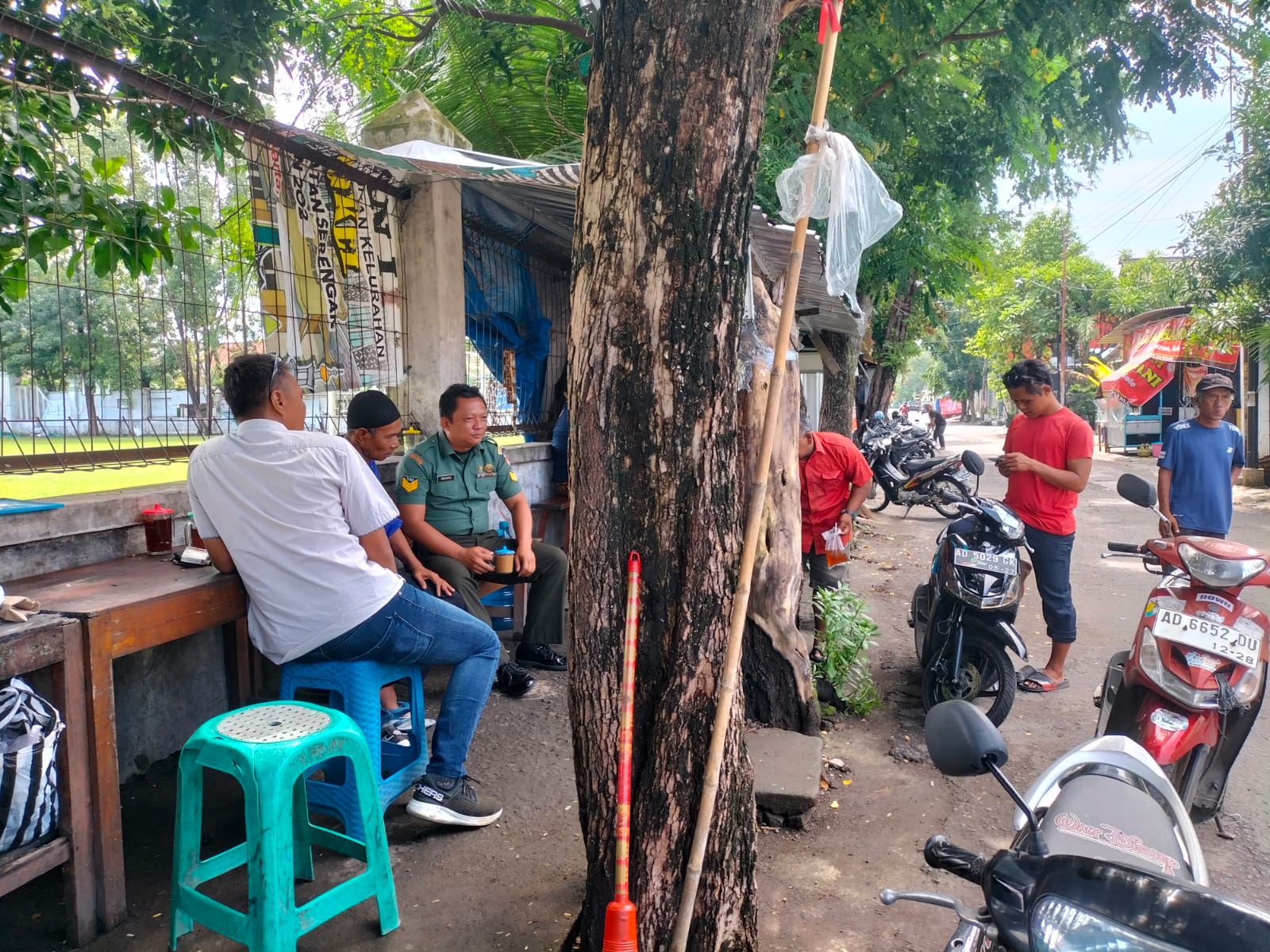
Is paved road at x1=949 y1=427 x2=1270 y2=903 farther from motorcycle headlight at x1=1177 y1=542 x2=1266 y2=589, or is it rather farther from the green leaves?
motorcycle headlight at x1=1177 y1=542 x2=1266 y2=589

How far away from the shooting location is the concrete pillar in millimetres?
5035

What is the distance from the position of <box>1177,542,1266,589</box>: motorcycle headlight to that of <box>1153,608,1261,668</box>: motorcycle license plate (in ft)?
0.48

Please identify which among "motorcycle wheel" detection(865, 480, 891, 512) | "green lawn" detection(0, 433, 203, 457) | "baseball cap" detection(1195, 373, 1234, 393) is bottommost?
"motorcycle wheel" detection(865, 480, 891, 512)

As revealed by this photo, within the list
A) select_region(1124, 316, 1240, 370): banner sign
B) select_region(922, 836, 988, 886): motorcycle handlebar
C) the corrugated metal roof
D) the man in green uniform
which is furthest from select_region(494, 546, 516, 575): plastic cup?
select_region(1124, 316, 1240, 370): banner sign

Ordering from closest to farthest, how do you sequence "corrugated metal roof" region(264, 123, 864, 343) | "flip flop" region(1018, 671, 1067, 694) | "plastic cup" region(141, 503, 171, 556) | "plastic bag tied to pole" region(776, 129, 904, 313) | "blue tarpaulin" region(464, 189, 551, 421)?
"plastic bag tied to pole" region(776, 129, 904, 313)
"plastic cup" region(141, 503, 171, 556)
"corrugated metal roof" region(264, 123, 864, 343)
"flip flop" region(1018, 671, 1067, 694)
"blue tarpaulin" region(464, 189, 551, 421)

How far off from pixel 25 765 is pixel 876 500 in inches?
516

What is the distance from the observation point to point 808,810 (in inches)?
133

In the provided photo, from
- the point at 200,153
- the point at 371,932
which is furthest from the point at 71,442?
the point at 371,932

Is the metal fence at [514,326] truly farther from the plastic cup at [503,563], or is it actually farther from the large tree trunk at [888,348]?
the large tree trunk at [888,348]

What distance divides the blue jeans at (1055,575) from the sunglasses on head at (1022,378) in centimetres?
78

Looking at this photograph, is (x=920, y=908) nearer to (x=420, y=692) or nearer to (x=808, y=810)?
(x=808, y=810)

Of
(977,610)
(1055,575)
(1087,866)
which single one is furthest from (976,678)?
(1087,866)

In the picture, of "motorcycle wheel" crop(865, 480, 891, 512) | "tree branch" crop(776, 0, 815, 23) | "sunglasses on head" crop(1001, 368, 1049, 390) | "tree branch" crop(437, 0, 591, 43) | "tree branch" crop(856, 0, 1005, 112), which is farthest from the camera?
"motorcycle wheel" crop(865, 480, 891, 512)

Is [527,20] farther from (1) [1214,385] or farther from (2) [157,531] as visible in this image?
(1) [1214,385]
